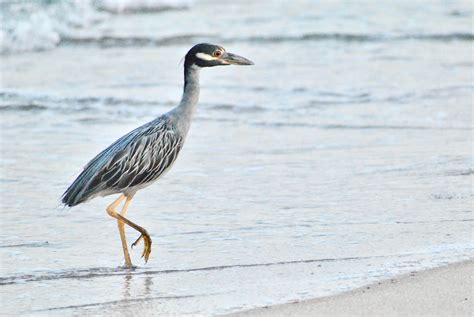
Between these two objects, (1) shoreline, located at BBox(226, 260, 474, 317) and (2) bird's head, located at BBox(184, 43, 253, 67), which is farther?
(2) bird's head, located at BBox(184, 43, 253, 67)

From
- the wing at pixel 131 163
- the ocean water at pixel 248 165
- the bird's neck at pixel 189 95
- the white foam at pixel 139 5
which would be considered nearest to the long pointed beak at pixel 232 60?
the bird's neck at pixel 189 95

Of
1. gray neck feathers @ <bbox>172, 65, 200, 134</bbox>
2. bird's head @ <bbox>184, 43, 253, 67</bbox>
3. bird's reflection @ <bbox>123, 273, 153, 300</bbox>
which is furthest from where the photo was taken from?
bird's head @ <bbox>184, 43, 253, 67</bbox>

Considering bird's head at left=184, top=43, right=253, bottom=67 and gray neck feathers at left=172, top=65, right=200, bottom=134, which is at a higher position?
bird's head at left=184, top=43, right=253, bottom=67

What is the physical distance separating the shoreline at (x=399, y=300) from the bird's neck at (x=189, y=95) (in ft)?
7.12

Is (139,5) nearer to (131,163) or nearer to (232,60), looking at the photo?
(232,60)

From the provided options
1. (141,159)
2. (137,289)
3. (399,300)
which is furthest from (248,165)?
(399,300)

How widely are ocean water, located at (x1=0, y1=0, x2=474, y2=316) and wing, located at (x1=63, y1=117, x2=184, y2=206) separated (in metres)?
0.38

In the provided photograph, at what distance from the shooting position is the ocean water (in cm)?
675

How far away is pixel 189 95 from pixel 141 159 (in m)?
0.64

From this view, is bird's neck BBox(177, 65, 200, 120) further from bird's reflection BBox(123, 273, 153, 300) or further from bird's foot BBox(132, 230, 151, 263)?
bird's reflection BBox(123, 273, 153, 300)

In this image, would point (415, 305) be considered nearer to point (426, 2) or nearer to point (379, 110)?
point (379, 110)

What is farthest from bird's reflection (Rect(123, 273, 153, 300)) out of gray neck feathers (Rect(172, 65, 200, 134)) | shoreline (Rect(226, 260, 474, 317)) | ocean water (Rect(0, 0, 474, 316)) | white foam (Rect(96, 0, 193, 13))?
white foam (Rect(96, 0, 193, 13))

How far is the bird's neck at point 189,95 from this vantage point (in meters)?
7.99

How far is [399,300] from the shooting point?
238 inches
